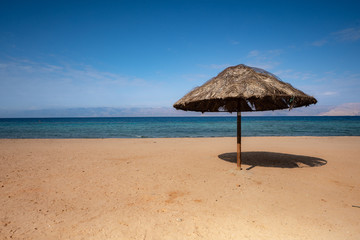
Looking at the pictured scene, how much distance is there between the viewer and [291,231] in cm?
281

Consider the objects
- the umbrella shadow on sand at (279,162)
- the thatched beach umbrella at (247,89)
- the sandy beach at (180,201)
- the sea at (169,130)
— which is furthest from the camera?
the sea at (169,130)

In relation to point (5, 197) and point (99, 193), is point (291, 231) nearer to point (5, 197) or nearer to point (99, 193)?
point (99, 193)

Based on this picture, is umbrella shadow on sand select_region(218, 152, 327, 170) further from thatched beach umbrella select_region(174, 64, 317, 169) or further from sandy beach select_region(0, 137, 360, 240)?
thatched beach umbrella select_region(174, 64, 317, 169)

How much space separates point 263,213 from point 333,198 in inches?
69.7

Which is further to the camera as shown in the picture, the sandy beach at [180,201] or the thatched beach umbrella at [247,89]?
the thatched beach umbrella at [247,89]

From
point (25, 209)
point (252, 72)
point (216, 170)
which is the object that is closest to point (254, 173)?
point (216, 170)

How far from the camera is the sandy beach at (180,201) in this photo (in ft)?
9.34

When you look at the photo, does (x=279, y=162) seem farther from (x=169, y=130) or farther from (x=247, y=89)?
(x=169, y=130)

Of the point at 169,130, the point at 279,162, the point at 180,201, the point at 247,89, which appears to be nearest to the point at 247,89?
the point at 247,89

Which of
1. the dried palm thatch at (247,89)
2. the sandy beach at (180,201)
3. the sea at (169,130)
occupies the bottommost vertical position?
the sea at (169,130)

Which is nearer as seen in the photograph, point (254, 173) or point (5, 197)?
point (5, 197)

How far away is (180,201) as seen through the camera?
3854mm

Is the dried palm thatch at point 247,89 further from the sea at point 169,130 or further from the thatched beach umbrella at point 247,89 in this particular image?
the sea at point 169,130

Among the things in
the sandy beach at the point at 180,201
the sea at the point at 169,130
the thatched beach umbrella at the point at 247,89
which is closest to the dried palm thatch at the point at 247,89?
the thatched beach umbrella at the point at 247,89
